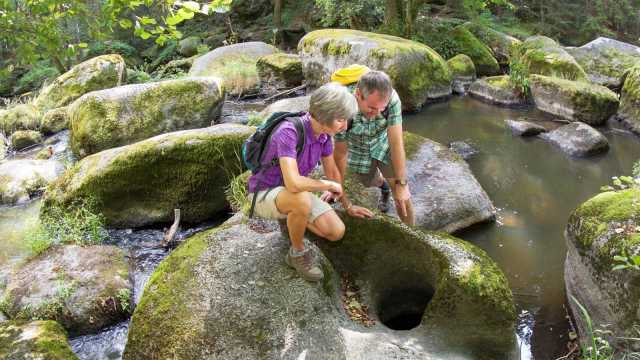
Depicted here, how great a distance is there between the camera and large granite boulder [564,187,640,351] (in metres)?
3.97

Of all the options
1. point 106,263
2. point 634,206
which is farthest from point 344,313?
point 106,263

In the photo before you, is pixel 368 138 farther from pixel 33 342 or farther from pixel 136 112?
pixel 136 112

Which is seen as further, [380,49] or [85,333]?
[380,49]

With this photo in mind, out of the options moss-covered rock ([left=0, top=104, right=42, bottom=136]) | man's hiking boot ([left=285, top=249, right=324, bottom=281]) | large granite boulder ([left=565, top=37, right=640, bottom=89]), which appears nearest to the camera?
man's hiking boot ([left=285, top=249, right=324, bottom=281])

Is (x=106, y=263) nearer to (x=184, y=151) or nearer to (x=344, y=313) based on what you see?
(x=184, y=151)

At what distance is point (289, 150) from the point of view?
3.37 meters

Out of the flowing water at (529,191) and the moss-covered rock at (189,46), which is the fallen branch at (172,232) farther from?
the moss-covered rock at (189,46)

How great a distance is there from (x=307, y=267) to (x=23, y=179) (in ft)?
22.7

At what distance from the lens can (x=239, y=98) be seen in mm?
13367

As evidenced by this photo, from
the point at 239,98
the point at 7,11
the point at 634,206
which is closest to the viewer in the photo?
the point at 7,11

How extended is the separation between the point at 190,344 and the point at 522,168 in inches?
272

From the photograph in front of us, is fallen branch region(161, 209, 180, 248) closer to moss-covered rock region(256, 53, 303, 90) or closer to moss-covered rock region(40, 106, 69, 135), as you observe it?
moss-covered rock region(40, 106, 69, 135)

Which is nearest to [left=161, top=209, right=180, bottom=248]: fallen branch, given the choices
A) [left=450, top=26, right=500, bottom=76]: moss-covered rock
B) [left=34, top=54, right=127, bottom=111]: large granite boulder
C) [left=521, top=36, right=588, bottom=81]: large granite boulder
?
[left=34, top=54, right=127, bottom=111]: large granite boulder

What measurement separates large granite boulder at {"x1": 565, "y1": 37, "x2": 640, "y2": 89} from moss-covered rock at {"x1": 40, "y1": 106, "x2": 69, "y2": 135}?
1369 cm
